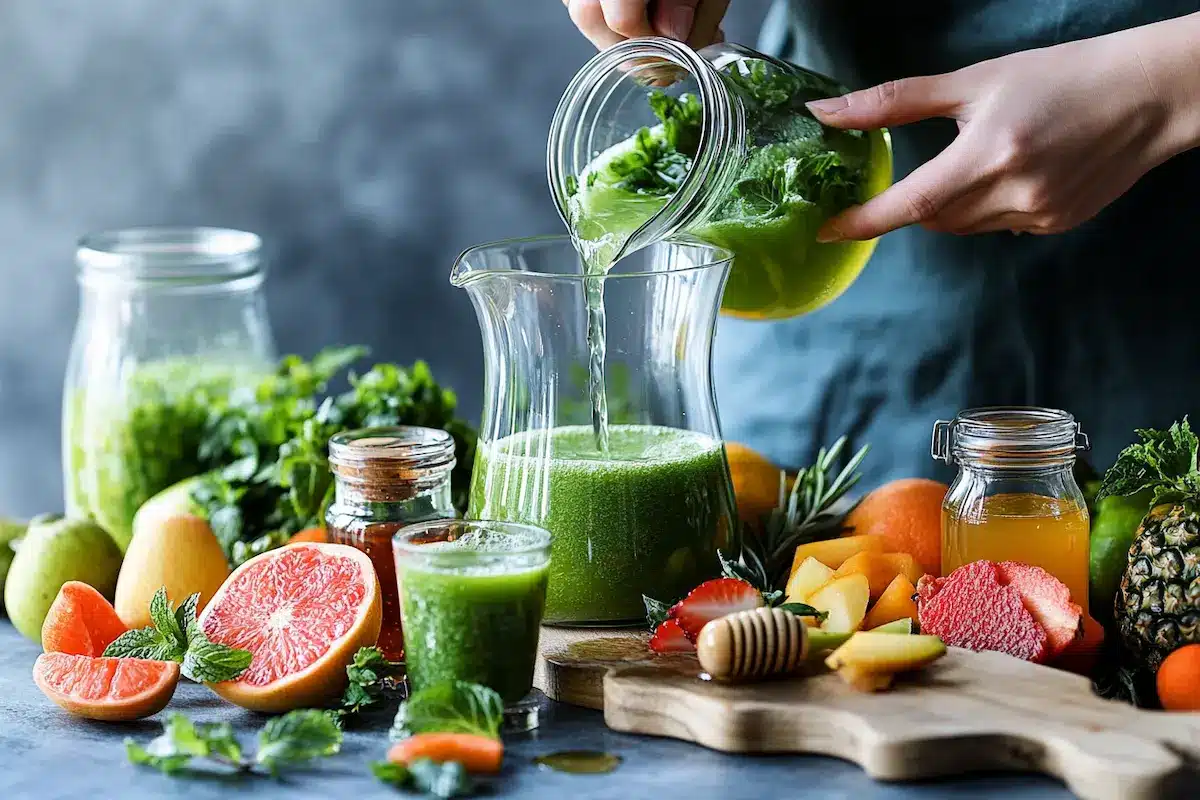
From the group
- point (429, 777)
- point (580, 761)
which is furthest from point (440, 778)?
point (580, 761)

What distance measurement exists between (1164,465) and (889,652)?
0.41 metres

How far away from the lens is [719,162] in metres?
1.41

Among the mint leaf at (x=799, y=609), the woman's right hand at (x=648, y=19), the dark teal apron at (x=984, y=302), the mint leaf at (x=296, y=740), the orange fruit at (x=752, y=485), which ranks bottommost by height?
the mint leaf at (x=296, y=740)

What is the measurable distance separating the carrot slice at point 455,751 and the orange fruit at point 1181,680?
59 centimetres

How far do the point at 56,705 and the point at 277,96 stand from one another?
222cm

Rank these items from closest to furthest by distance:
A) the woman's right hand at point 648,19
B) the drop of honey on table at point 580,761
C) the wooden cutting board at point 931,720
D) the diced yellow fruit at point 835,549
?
the wooden cutting board at point 931,720 < the drop of honey on table at point 580,761 < the diced yellow fruit at point 835,549 < the woman's right hand at point 648,19

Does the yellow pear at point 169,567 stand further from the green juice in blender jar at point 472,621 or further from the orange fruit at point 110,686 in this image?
the green juice in blender jar at point 472,621

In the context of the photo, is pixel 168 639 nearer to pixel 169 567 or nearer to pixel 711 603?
pixel 169 567

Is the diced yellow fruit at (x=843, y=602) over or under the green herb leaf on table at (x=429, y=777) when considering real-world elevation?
over

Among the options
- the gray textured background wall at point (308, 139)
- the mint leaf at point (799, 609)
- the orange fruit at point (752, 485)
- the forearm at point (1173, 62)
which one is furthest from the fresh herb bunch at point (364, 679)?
the gray textured background wall at point (308, 139)

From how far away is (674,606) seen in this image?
4.31ft

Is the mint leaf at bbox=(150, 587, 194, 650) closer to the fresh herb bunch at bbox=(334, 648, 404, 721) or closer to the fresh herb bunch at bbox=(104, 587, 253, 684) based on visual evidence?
the fresh herb bunch at bbox=(104, 587, 253, 684)

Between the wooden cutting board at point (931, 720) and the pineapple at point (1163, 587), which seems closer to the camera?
the wooden cutting board at point (931, 720)

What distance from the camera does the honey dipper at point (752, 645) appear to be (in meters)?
1.21
